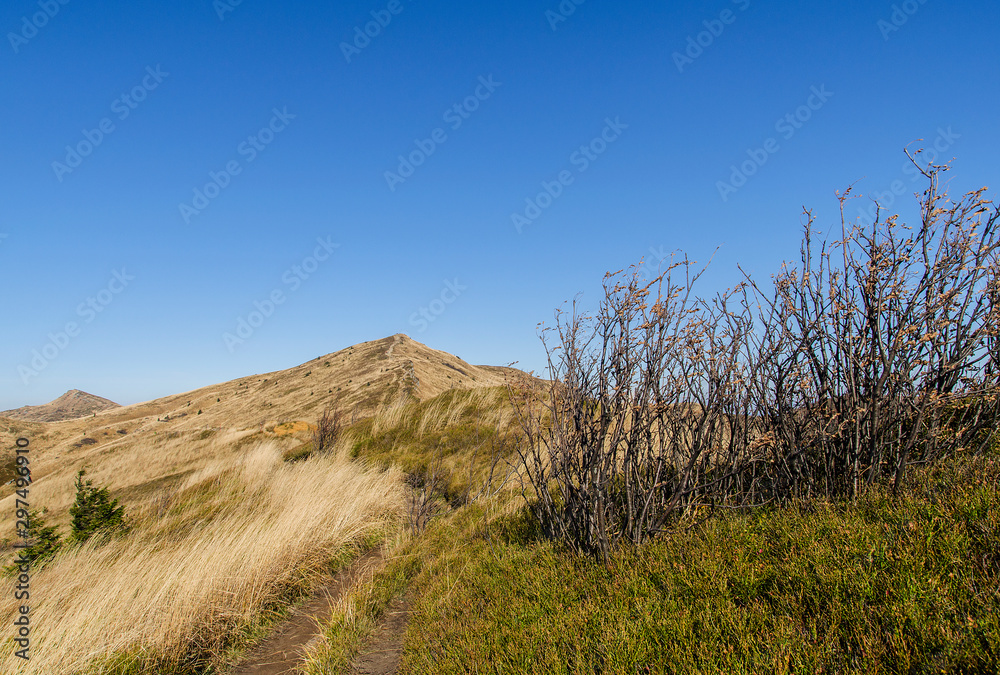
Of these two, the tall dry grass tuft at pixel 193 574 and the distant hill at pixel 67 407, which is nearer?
the tall dry grass tuft at pixel 193 574

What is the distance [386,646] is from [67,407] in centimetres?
13785

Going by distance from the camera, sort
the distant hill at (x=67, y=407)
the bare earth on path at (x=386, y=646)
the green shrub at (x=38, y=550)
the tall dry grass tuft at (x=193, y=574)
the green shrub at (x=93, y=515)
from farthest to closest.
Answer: the distant hill at (x=67, y=407) → the green shrub at (x=93, y=515) → the green shrub at (x=38, y=550) → the tall dry grass tuft at (x=193, y=574) → the bare earth on path at (x=386, y=646)

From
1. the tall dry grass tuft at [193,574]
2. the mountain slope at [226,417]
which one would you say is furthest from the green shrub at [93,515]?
the mountain slope at [226,417]

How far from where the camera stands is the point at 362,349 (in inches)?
2238

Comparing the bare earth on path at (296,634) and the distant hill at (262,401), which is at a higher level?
the distant hill at (262,401)

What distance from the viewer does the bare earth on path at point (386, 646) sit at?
379 centimetres

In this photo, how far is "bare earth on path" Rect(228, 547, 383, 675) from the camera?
4.32 m

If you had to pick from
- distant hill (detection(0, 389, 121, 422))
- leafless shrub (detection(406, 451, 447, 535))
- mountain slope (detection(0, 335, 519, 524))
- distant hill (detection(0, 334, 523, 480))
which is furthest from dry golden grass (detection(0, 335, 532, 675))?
distant hill (detection(0, 389, 121, 422))

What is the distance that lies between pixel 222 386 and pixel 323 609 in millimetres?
64510

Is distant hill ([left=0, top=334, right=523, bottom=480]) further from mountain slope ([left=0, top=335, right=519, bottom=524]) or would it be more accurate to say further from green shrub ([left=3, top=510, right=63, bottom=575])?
green shrub ([left=3, top=510, right=63, bottom=575])

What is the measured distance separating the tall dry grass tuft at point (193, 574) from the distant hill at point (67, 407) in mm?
108492

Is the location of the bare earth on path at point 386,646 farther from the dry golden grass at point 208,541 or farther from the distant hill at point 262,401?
the distant hill at point 262,401

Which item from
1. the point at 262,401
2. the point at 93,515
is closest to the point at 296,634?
the point at 93,515

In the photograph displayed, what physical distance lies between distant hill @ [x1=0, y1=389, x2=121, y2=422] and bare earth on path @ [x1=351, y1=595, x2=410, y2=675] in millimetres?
112741
